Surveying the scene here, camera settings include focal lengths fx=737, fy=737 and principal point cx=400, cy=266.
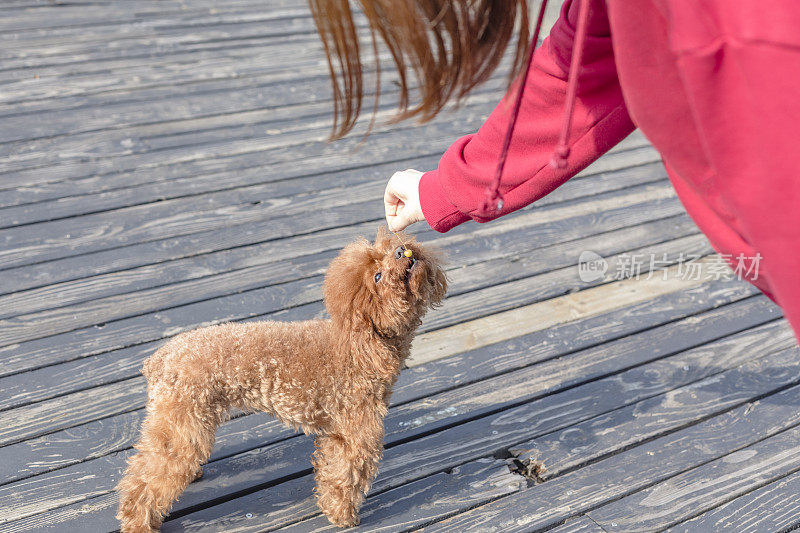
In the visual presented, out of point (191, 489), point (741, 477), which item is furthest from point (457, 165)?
point (741, 477)

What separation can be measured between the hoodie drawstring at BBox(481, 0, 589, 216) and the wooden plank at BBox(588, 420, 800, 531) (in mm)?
976

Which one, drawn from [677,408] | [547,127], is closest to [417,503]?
[677,408]

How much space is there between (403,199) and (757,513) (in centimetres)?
118

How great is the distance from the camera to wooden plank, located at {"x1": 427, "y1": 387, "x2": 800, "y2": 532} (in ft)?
5.71

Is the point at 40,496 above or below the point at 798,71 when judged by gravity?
below

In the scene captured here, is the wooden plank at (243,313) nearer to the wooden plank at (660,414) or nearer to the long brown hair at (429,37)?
the wooden plank at (660,414)

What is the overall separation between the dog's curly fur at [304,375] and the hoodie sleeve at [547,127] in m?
0.35

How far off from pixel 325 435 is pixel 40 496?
2.17 feet

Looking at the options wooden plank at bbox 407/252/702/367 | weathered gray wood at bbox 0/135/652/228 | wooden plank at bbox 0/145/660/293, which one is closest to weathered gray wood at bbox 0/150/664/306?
wooden plank at bbox 0/145/660/293

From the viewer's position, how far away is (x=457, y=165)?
121cm

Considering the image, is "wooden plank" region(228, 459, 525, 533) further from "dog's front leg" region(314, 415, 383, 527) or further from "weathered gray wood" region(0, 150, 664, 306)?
"weathered gray wood" region(0, 150, 664, 306)

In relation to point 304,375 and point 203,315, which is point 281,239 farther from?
point 304,375

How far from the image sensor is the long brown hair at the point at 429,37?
2.42 feet

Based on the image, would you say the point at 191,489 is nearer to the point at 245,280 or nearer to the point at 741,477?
the point at 245,280
